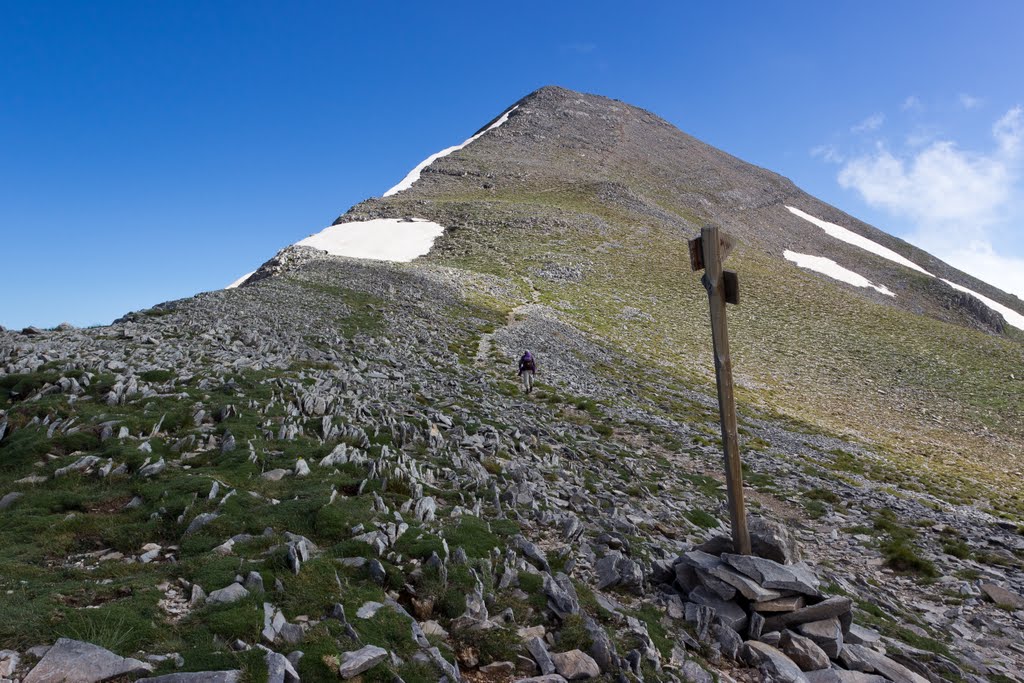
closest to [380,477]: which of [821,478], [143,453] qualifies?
[143,453]

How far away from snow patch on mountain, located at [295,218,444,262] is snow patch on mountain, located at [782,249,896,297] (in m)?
54.3

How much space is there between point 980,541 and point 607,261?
50.7 metres

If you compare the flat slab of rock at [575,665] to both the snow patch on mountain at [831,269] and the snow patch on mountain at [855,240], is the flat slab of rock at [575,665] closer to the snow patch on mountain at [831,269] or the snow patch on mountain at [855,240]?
the snow patch on mountain at [831,269]

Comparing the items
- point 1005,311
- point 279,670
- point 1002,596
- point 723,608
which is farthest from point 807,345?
point 1005,311

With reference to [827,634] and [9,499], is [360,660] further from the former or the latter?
[9,499]

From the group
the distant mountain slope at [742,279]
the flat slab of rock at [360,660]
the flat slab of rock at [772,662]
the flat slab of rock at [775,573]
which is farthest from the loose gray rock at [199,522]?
the distant mountain slope at [742,279]

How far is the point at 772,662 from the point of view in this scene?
750cm

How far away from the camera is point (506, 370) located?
2741 cm

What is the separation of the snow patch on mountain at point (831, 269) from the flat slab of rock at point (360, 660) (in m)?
85.0

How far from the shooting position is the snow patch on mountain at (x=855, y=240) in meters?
92.5

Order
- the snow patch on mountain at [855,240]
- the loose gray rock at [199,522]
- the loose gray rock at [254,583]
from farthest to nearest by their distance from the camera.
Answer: the snow patch on mountain at [855,240], the loose gray rock at [199,522], the loose gray rock at [254,583]

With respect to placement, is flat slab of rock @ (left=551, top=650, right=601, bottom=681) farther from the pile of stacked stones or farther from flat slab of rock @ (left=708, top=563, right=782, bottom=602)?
flat slab of rock @ (left=708, top=563, right=782, bottom=602)

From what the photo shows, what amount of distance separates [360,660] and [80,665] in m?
2.63

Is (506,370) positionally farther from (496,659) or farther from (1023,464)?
(1023,464)
